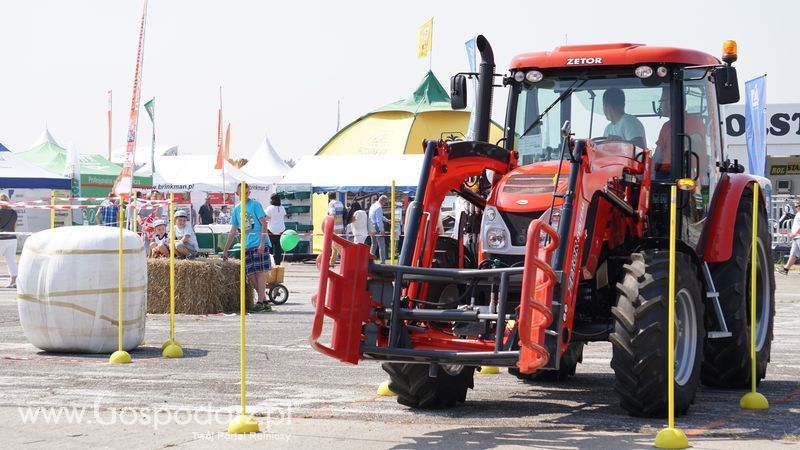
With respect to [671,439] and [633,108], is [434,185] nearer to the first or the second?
[633,108]

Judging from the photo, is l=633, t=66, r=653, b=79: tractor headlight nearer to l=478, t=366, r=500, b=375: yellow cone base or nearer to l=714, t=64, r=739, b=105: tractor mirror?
l=714, t=64, r=739, b=105: tractor mirror

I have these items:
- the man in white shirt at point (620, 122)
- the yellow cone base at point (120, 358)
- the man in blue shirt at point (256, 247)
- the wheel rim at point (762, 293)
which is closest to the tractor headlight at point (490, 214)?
→ the man in white shirt at point (620, 122)

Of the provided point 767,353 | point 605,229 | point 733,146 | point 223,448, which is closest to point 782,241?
point 733,146

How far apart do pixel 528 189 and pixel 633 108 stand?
1535 mm

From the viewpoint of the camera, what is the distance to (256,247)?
17109 millimetres

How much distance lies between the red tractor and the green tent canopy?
3214 cm

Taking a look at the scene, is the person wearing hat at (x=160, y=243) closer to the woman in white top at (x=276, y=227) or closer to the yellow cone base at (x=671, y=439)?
the woman in white top at (x=276, y=227)

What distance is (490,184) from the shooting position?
9312 mm

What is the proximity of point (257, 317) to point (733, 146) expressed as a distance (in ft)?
55.0

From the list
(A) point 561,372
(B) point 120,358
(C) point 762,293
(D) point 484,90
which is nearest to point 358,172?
(B) point 120,358

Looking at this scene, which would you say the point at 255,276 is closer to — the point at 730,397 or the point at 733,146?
the point at 730,397

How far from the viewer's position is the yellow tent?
36.3 metres

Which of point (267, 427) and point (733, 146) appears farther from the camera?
point (733, 146)

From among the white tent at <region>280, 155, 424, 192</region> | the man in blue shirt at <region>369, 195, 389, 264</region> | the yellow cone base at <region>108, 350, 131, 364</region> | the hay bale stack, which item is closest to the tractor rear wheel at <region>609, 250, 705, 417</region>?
the yellow cone base at <region>108, 350, 131, 364</region>
